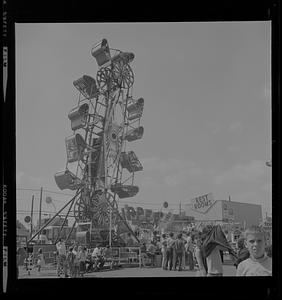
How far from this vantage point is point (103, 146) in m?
2.65

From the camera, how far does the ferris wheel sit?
103 inches

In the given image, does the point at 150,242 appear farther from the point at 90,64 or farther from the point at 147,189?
the point at 90,64

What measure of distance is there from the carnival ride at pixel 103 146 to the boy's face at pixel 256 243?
467 millimetres

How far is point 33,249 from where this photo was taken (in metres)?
2.58

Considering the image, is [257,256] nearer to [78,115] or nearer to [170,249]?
[170,249]

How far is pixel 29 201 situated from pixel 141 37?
2.63 ft

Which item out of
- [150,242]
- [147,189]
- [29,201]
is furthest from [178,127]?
[29,201]

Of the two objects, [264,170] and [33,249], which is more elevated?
[264,170]

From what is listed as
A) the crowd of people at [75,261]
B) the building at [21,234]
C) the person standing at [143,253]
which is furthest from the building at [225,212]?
the building at [21,234]

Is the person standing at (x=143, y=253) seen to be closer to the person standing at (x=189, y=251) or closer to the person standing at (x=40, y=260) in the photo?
the person standing at (x=189, y=251)

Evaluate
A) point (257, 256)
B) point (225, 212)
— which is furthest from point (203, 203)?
point (257, 256)

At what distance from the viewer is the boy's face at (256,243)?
2.61 m
